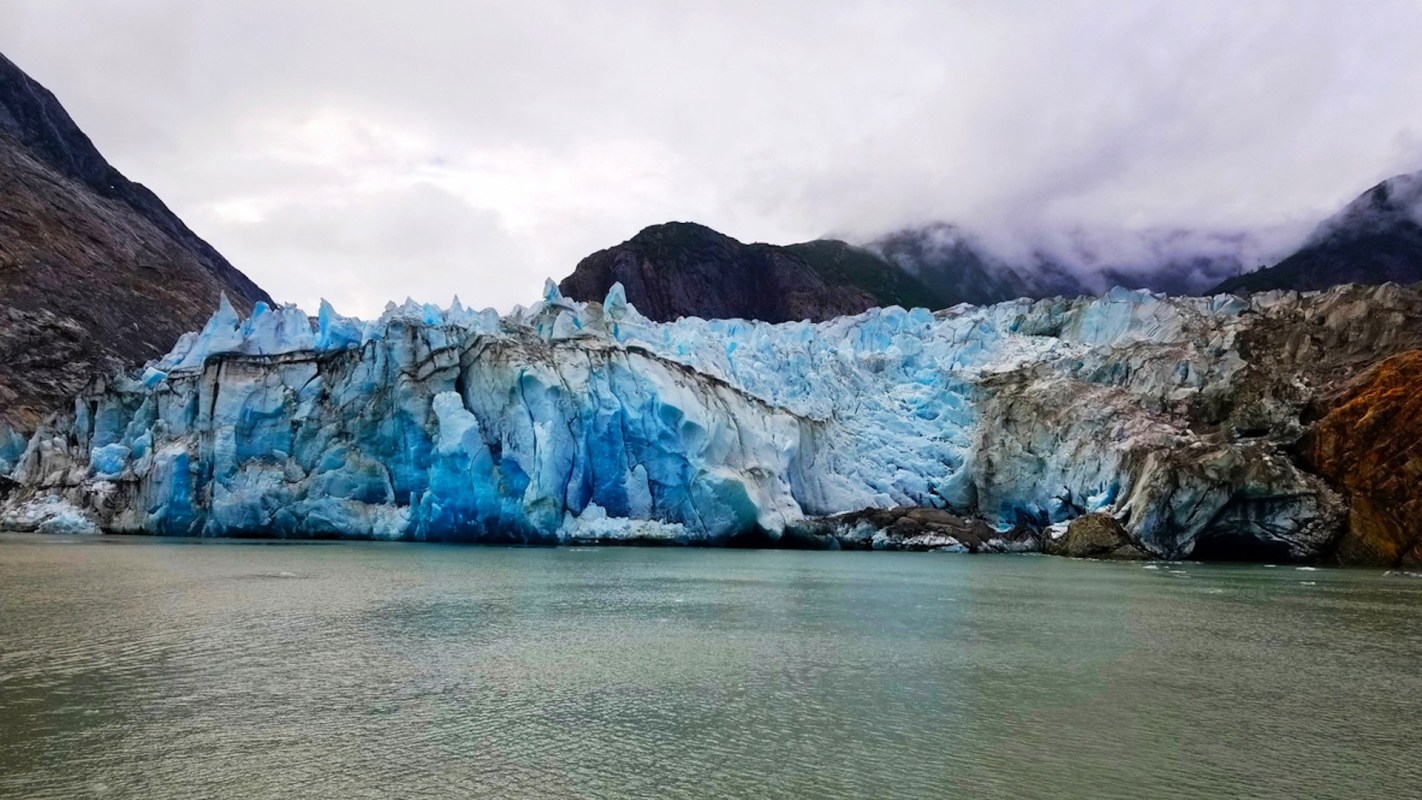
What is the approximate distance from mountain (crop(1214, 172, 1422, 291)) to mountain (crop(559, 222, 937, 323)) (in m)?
28.9

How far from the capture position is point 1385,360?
2538cm

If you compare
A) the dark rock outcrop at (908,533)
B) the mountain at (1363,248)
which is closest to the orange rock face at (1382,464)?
the dark rock outcrop at (908,533)

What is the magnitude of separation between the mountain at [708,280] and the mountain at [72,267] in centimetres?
2546

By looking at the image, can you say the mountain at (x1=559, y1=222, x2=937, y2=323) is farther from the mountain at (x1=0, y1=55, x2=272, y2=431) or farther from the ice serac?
the ice serac

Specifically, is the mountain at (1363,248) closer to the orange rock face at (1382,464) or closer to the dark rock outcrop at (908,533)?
the orange rock face at (1382,464)

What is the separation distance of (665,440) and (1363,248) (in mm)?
63470

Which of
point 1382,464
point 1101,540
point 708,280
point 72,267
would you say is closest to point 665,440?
point 1101,540

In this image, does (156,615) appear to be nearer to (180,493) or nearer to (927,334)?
(180,493)

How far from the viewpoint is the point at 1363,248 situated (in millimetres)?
67812

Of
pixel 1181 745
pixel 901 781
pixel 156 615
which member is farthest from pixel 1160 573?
pixel 156 615

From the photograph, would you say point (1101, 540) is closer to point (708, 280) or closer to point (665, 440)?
point (665, 440)

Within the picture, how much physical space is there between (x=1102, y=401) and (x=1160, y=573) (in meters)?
8.56

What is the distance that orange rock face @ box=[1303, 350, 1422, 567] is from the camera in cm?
2322

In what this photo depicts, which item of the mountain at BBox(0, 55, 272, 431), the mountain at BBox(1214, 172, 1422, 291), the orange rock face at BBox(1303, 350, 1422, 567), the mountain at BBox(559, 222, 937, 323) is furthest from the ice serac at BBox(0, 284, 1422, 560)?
the mountain at BBox(1214, 172, 1422, 291)
